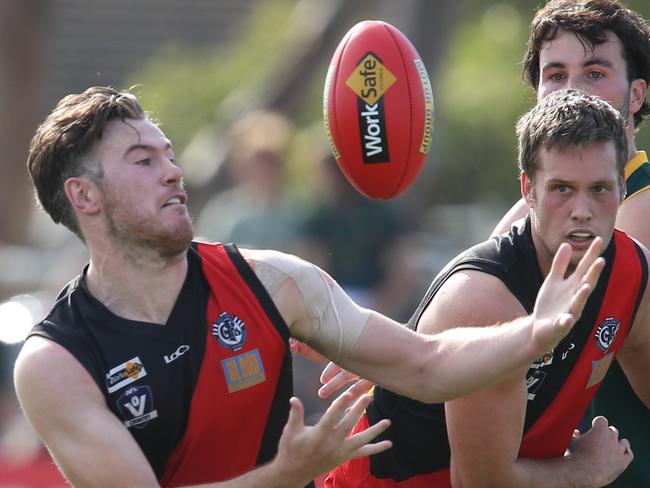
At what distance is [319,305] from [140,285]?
67 centimetres

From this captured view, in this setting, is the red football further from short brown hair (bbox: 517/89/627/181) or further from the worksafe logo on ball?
short brown hair (bbox: 517/89/627/181)

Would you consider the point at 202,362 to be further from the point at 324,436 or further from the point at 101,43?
the point at 101,43

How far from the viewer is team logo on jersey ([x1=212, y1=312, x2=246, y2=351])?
5.36m

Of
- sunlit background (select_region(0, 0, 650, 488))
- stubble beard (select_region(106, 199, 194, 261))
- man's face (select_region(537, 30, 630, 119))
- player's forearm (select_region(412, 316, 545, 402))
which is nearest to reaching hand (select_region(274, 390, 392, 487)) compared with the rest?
player's forearm (select_region(412, 316, 545, 402))

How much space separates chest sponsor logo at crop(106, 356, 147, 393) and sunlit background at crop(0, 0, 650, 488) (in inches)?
174

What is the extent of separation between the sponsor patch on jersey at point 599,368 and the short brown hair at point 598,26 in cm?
138

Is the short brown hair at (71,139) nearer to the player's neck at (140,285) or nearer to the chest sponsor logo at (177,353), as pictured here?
the player's neck at (140,285)

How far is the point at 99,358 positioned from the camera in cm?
523

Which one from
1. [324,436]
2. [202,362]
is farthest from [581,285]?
[202,362]

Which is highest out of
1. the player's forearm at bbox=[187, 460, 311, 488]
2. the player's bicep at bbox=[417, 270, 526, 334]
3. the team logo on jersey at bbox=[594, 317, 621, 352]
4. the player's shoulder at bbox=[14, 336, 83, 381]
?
the player's shoulder at bbox=[14, 336, 83, 381]

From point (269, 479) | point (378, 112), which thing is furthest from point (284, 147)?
point (269, 479)

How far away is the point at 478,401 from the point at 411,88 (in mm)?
1691

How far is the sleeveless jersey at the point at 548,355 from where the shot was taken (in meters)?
5.30

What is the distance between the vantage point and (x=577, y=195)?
16.9ft
